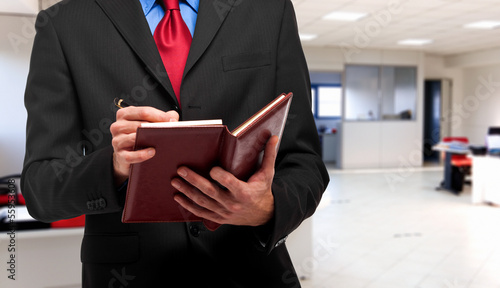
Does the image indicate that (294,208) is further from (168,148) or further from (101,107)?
(101,107)

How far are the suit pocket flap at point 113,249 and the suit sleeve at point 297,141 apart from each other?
0.87 feet

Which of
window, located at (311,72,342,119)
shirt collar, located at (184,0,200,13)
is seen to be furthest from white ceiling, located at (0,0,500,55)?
shirt collar, located at (184,0,200,13)

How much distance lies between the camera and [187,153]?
1.96 ft

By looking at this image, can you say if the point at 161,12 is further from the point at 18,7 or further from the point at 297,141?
the point at 18,7

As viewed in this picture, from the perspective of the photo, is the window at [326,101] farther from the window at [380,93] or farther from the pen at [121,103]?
the pen at [121,103]

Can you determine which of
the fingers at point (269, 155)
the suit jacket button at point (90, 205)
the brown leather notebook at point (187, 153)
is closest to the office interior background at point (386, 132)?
the suit jacket button at point (90, 205)

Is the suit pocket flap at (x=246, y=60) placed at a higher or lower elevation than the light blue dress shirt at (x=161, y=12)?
lower

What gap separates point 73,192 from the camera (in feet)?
2.44

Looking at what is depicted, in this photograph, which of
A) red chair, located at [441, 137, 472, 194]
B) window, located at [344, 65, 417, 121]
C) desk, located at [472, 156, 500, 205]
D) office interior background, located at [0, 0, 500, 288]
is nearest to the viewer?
office interior background, located at [0, 0, 500, 288]

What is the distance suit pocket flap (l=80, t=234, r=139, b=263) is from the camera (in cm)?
82

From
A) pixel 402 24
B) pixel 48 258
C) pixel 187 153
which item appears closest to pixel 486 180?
pixel 402 24

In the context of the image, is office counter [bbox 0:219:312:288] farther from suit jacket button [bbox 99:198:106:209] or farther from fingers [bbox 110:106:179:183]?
fingers [bbox 110:106:179:183]

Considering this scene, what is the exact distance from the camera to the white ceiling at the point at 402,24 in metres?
7.24

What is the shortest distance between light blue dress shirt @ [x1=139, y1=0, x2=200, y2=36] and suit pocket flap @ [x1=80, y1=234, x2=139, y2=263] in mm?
450
